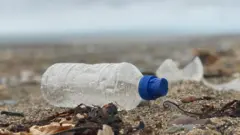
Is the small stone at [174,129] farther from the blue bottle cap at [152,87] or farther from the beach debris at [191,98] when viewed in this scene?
the beach debris at [191,98]

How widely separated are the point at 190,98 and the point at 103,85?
2.20 ft

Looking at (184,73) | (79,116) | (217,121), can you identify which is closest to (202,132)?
(217,121)

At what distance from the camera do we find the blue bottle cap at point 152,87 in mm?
3604

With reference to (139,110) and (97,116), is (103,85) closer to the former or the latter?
(139,110)

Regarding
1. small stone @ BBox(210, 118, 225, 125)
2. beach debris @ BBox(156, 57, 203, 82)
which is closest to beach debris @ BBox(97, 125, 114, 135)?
small stone @ BBox(210, 118, 225, 125)


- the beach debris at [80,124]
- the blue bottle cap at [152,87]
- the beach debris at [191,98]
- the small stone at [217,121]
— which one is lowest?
the small stone at [217,121]

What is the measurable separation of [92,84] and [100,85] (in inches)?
3.3

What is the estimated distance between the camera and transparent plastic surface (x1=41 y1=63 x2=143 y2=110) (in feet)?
12.7

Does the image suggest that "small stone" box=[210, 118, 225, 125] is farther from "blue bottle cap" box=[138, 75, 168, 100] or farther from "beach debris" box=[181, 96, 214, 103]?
"beach debris" box=[181, 96, 214, 103]

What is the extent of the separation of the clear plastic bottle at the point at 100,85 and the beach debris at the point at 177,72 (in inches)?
42.6

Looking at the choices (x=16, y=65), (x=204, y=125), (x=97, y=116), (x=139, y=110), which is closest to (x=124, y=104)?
(x=139, y=110)

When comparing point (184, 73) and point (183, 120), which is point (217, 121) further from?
point (184, 73)

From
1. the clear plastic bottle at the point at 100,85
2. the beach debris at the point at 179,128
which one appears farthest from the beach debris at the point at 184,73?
the beach debris at the point at 179,128

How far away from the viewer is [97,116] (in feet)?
11.1
